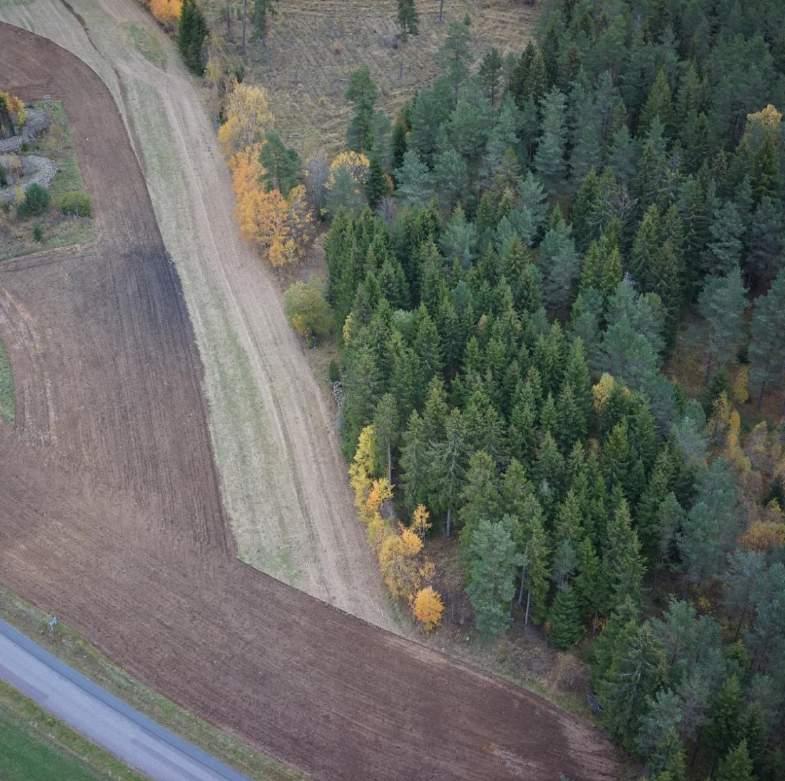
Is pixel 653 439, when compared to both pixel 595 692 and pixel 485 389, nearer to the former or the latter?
pixel 485 389

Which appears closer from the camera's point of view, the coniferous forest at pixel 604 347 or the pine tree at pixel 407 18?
the coniferous forest at pixel 604 347

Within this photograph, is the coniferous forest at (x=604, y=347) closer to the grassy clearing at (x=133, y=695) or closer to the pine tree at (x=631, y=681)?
the pine tree at (x=631, y=681)

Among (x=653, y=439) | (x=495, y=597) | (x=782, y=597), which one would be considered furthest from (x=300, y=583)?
(x=782, y=597)

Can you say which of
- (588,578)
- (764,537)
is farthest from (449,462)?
(764,537)

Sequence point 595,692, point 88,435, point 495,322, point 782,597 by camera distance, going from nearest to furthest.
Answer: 1. point 782,597
2. point 595,692
3. point 495,322
4. point 88,435

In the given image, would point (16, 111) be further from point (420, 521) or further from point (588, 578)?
point (588, 578)

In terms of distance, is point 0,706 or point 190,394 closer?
point 0,706

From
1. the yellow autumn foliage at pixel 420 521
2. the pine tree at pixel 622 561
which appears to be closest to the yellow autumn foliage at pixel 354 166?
the yellow autumn foliage at pixel 420 521
